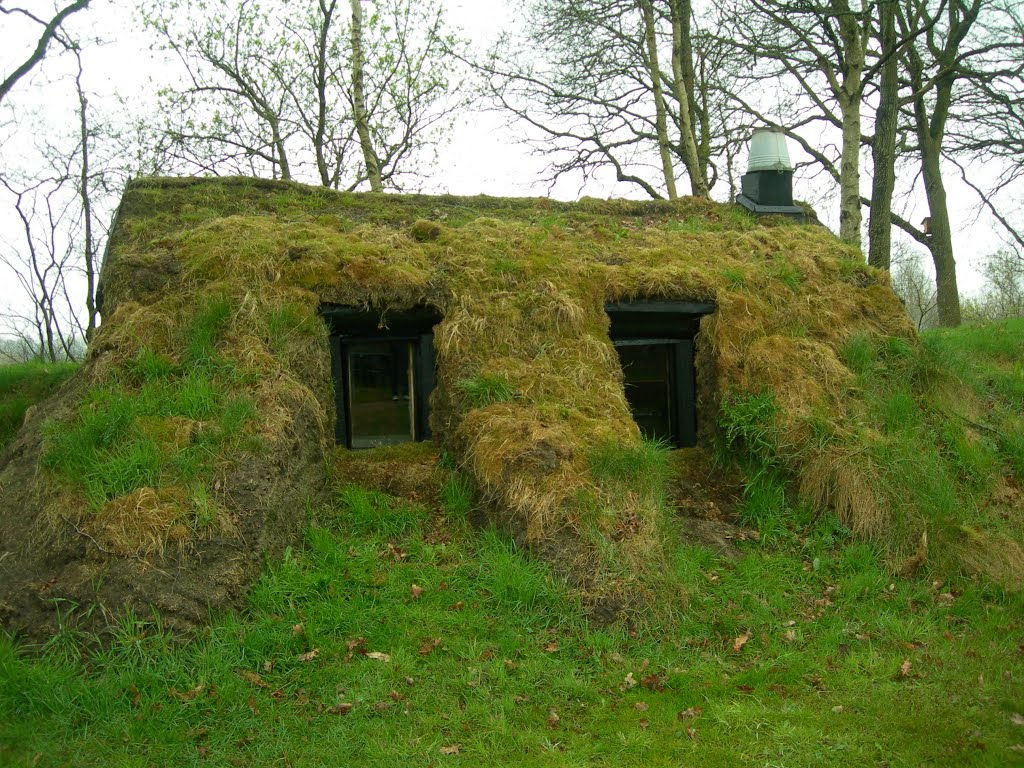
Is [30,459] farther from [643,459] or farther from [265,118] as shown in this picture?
[265,118]

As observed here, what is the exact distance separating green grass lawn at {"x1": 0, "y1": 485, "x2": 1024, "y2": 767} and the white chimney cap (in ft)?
21.3

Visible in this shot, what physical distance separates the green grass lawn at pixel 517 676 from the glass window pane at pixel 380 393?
1.92 m

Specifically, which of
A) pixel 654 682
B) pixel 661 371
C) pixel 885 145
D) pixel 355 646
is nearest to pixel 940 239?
pixel 885 145

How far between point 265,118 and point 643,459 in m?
16.4

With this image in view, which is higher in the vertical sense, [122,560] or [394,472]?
[394,472]

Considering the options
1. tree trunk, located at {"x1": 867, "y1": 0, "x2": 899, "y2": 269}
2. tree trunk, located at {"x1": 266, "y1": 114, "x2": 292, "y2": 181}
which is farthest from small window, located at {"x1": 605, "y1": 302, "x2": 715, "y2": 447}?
tree trunk, located at {"x1": 266, "y1": 114, "x2": 292, "y2": 181}

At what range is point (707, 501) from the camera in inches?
279

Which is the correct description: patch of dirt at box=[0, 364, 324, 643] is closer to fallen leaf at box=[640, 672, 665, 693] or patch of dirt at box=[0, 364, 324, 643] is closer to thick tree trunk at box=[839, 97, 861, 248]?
fallen leaf at box=[640, 672, 665, 693]

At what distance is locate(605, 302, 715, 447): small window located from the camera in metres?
8.18

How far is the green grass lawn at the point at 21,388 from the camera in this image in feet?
29.8

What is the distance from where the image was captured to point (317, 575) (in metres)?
5.42

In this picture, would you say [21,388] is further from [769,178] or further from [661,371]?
[769,178]

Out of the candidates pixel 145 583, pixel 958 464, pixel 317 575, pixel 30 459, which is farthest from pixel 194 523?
pixel 958 464

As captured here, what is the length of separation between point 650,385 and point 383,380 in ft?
9.37
